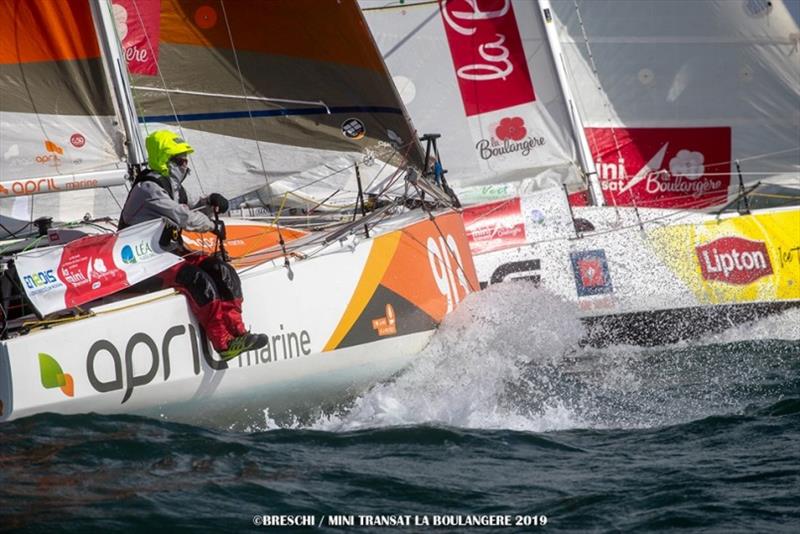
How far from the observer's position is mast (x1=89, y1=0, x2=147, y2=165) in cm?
768

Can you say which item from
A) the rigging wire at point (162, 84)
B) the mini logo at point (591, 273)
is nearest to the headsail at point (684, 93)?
the mini logo at point (591, 273)

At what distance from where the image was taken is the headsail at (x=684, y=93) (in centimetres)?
1316

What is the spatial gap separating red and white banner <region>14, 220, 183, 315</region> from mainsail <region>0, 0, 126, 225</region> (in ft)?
4.66

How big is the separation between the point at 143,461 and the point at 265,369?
106 cm

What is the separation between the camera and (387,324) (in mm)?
7055

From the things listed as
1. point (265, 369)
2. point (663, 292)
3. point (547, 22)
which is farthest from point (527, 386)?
point (547, 22)

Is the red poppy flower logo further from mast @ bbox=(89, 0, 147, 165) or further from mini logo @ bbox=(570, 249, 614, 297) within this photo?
mast @ bbox=(89, 0, 147, 165)

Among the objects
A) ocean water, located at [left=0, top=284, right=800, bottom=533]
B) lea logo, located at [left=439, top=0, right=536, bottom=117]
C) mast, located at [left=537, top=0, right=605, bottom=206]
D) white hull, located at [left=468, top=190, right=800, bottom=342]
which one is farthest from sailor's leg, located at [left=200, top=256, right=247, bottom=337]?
lea logo, located at [left=439, top=0, right=536, bottom=117]

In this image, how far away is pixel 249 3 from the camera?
8.28 meters

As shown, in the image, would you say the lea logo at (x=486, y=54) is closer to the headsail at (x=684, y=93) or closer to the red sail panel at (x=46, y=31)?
the headsail at (x=684, y=93)

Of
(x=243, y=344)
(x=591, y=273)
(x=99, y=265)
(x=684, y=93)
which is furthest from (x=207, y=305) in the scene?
(x=684, y=93)

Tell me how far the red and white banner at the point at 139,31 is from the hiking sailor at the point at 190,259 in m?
1.65

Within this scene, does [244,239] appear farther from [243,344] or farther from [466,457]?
[466,457]

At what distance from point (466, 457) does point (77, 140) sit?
3.38 m
